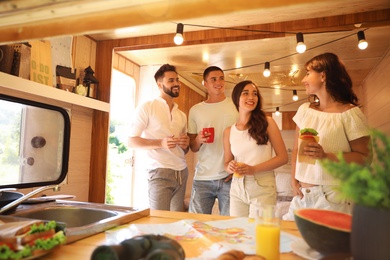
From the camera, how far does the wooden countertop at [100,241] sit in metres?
0.87

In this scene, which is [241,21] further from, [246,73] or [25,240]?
[25,240]

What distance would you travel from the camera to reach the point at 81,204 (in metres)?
1.54

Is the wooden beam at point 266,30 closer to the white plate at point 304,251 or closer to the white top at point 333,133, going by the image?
the white top at point 333,133

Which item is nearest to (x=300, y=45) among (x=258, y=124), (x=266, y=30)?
(x=266, y=30)

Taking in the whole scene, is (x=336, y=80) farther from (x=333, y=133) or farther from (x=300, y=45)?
(x=300, y=45)

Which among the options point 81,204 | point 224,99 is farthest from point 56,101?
point 224,99

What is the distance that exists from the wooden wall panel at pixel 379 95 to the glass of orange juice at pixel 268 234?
2.88 metres

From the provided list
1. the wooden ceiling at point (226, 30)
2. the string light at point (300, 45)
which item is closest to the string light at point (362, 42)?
the wooden ceiling at point (226, 30)

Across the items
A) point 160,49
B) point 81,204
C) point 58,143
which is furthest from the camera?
point 160,49

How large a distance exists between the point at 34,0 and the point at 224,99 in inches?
80.1

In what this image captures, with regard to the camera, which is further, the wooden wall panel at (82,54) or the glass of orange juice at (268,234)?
the wooden wall panel at (82,54)

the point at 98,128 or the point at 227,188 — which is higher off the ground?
the point at 98,128

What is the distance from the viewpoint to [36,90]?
81.2 inches

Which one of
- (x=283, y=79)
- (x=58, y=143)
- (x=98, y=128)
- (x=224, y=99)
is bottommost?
(x=58, y=143)
